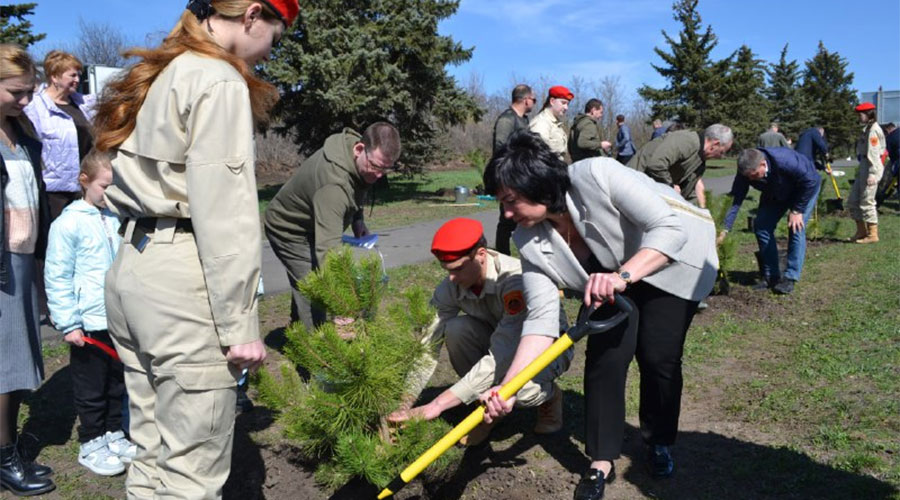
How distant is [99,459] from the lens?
348 centimetres

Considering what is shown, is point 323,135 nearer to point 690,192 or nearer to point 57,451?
point 690,192

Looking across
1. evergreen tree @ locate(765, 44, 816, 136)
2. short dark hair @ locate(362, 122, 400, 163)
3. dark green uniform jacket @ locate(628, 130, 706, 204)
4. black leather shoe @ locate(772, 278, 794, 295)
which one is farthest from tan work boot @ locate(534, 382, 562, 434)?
evergreen tree @ locate(765, 44, 816, 136)

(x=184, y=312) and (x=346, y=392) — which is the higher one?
(x=184, y=312)

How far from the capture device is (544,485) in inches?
129

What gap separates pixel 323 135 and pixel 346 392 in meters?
15.9

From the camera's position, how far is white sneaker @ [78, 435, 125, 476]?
3.45m

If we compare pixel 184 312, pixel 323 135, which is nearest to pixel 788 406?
pixel 184 312

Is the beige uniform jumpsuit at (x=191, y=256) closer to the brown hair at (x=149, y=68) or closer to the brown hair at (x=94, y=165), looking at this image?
the brown hair at (x=149, y=68)

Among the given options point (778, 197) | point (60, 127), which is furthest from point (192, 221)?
point (778, 197)

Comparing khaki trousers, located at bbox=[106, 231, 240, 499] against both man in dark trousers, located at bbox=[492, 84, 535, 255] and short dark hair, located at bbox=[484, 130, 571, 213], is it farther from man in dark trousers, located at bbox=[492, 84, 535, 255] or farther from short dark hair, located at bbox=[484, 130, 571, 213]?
man in dark trousers, located at bbox=[492, 84, 535, 255]

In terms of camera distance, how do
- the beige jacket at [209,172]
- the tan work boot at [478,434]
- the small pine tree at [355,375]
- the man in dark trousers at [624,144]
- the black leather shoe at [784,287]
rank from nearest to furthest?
the beige jacket at [209,172], the small pine tree at [355,375], the tan work boot at [478,434], the black leather shoe at [784,287], the man in dark trousers at [624,144]

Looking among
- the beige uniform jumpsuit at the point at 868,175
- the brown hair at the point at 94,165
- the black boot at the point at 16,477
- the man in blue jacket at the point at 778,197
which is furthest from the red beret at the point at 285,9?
the beige uniform jumpsuit at the point at 868,175

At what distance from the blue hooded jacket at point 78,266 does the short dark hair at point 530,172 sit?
1.98 m

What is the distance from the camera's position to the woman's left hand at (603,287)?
8.84 feet
